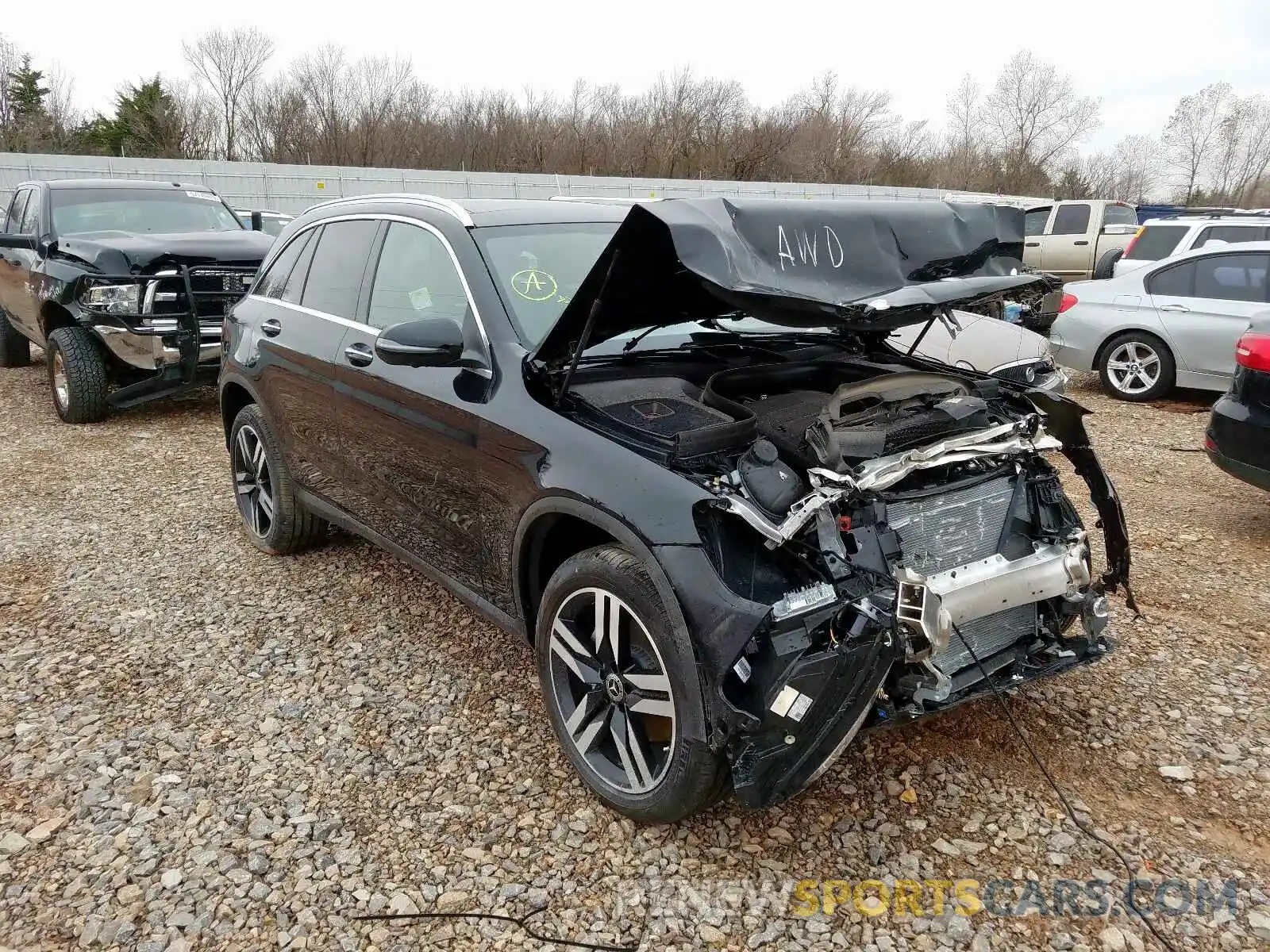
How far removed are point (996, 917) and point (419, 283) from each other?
2.97 metres

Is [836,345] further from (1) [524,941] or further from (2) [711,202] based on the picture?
(1) [524,941]

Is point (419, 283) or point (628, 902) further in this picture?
point (419, 283)

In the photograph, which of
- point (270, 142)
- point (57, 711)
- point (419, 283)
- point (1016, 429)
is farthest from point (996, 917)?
point (270, 142)

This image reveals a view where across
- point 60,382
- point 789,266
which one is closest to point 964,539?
point 789,266

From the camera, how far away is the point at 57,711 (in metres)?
3.48

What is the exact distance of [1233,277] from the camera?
8.38 metres

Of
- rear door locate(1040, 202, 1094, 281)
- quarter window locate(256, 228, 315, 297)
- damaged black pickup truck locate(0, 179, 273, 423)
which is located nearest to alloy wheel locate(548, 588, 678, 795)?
quarter window locate(256, 228, 315, 297)

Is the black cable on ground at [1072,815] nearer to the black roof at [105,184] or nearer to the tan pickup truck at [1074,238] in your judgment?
the black roof at [105,184]

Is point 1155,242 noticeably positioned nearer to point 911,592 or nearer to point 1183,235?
point 1183,235

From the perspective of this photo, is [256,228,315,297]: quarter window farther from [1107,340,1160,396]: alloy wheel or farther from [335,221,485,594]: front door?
[1107,340,1160,396]: alloy wheel

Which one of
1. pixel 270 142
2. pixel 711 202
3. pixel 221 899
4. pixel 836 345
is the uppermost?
pixel 270 142

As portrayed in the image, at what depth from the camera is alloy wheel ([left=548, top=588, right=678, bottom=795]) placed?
2.62 m

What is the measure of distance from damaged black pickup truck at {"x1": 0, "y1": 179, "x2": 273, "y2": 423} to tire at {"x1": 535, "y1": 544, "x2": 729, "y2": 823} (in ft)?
19.9

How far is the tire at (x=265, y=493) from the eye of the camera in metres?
4.68
